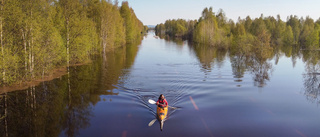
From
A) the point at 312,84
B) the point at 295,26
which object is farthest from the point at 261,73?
the point at 295,26

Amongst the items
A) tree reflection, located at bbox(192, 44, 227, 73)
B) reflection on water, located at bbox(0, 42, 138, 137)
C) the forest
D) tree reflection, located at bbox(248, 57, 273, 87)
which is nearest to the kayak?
reflection on water, located at bbox(0, 42, 138, 137)

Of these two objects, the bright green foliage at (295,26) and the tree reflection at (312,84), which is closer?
the tree reflection at (312,84)

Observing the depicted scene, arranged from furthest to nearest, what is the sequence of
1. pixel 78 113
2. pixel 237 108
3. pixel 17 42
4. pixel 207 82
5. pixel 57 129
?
pixel 207 82 → pixel 17 42 → pixel 237 108 → pixel 78 113 → pixel 57 129

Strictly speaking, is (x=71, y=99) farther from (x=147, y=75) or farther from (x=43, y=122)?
(x=147, y=75)

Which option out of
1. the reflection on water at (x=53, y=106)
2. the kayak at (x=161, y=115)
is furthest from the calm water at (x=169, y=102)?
the kayak at (x=161, y=115)

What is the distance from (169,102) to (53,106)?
1073cm

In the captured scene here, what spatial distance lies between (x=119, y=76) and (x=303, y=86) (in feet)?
84.5

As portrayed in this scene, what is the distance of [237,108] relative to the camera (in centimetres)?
2088

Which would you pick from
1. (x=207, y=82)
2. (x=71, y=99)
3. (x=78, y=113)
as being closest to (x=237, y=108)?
(x=207, y=82)

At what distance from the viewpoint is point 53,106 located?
19219 millimetres

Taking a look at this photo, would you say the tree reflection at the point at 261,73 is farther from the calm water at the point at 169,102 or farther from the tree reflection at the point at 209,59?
the tree reflection at the point at 209,59

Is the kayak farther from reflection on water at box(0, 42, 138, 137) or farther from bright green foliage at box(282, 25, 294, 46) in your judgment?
bright green foliage at box(282, 25, 294, 46)

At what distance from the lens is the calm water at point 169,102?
51.6 ft

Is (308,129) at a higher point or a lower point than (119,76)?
lower
